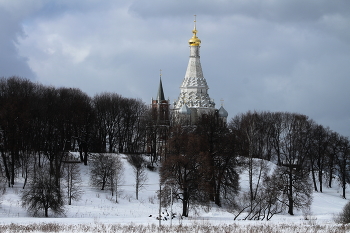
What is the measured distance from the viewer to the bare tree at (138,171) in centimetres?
5766

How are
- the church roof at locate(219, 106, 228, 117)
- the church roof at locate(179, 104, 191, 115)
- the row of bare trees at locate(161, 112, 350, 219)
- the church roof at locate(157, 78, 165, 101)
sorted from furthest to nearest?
the church roof at locate(219, 106, 228, 117) → the church roof at locate(157, 78, 165, 101) → the church roof at locate(179, 104, 191, 115) → the row of bare trees at locate(161, 112, 350, 219)

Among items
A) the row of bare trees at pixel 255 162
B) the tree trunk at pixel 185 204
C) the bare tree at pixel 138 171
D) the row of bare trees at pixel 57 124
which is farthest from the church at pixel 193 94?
the tree trunk at pixel 185 204

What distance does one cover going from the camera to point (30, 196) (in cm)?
4812

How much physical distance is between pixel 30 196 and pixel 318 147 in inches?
1425

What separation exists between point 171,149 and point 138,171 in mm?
6497

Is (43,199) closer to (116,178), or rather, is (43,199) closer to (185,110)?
(116,178)

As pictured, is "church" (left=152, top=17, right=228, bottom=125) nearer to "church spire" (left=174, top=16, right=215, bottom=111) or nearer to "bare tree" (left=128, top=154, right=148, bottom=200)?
"church spire" (left=174, top=16, right=215, bottom=111)

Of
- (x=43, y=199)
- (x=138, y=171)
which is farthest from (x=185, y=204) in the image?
(x=138, y=171)

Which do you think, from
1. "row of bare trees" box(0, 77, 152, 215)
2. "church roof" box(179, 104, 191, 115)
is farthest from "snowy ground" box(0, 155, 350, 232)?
"church roof" box(179, 104, 191, 115)

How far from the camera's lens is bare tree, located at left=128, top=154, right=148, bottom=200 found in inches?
2270

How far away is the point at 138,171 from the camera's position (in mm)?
58531

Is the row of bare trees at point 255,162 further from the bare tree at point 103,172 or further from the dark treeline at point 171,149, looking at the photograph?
the bare tree at point 103,172

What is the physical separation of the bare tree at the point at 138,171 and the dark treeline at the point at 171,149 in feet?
6.16

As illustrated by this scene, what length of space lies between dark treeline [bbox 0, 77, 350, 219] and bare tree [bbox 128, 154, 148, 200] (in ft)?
6.16
